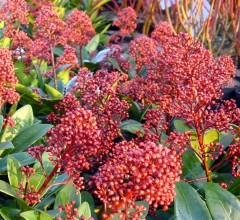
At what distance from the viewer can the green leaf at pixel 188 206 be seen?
130cm

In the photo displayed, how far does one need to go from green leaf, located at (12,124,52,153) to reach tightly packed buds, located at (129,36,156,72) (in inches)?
33.1

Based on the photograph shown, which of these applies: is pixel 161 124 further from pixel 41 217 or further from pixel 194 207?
pixel 41 217

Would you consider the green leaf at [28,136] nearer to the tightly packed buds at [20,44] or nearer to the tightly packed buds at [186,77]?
the tightly packed buds at [186,77]

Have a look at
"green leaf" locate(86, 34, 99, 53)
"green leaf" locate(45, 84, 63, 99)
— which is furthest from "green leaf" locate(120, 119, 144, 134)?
"green leaf" locate(86, 34, 99, 53)

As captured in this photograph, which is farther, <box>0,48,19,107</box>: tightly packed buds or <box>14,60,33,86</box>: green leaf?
<box>14,60,33,86</box>: green leaf

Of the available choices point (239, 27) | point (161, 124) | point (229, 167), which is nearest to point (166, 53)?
point (161, 124)

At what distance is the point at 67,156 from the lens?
1189 mm

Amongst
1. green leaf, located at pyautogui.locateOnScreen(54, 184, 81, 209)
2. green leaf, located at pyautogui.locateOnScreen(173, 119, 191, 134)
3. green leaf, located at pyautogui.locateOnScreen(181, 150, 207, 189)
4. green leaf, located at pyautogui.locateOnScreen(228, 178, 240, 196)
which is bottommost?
green leaf, located at pyautogui.locateOnScreen(228, 178, 240, 196)

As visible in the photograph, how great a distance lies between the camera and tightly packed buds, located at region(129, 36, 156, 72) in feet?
7.78

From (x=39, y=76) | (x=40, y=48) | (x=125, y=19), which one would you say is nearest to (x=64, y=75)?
(x=39, y=76)

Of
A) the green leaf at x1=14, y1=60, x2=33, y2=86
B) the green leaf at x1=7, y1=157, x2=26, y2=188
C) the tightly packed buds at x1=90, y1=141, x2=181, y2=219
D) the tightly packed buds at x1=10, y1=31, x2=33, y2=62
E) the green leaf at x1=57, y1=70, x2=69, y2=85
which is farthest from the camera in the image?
the green leaf at x1=57, y1=70, x2=69, y2=85

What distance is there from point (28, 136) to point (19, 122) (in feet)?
0.40

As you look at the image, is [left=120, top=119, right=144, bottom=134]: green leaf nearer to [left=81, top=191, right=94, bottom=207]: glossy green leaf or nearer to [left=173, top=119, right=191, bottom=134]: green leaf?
[left=173, top=119, right=191, bottom=134]: green leaf

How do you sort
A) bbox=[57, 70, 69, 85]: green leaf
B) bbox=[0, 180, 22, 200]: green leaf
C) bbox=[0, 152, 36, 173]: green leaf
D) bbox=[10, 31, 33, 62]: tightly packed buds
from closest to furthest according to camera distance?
bbox=[0, 180, 22, 200]: green leaf → bbox=[0, 152, 36, 173]: green leaf → bbox=[10, 31, 33, 62]: tightly packed buds → bbox=[57, 70, 69, 85]: green leaf
